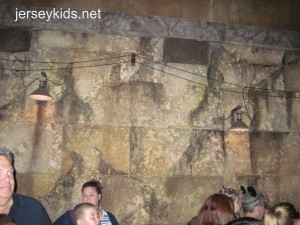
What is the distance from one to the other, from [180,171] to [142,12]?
12.1 ft

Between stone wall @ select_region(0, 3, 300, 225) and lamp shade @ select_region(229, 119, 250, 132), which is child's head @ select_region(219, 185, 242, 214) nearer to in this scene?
stone wall @ select_region(0, 3, 300, 225)

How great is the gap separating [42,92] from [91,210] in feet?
9.25

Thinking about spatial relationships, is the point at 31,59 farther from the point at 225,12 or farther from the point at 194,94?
the point at 225,12

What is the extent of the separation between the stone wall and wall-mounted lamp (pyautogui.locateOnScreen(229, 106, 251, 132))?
0.55 ft

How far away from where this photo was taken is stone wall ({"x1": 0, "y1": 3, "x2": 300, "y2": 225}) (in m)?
5.53

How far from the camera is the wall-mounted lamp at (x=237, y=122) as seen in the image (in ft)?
18.8

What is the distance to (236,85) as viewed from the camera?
6484mm

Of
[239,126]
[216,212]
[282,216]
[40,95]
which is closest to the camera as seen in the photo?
[282,216]

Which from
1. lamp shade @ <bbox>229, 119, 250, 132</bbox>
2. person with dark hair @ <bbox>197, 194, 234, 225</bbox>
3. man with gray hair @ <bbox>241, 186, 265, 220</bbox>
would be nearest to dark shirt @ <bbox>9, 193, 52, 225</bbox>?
person with dark hair @ <bbox>197, 194, 234, 225</bbox>

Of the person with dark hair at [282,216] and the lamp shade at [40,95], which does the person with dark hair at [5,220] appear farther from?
the lamp shade at [40,95]

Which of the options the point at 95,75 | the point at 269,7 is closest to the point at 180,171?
the point at 95,75

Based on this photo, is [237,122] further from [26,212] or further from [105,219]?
[26,212]

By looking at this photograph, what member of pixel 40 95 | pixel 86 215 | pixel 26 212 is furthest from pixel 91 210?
pixel 40 95

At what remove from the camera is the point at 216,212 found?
3.09m
